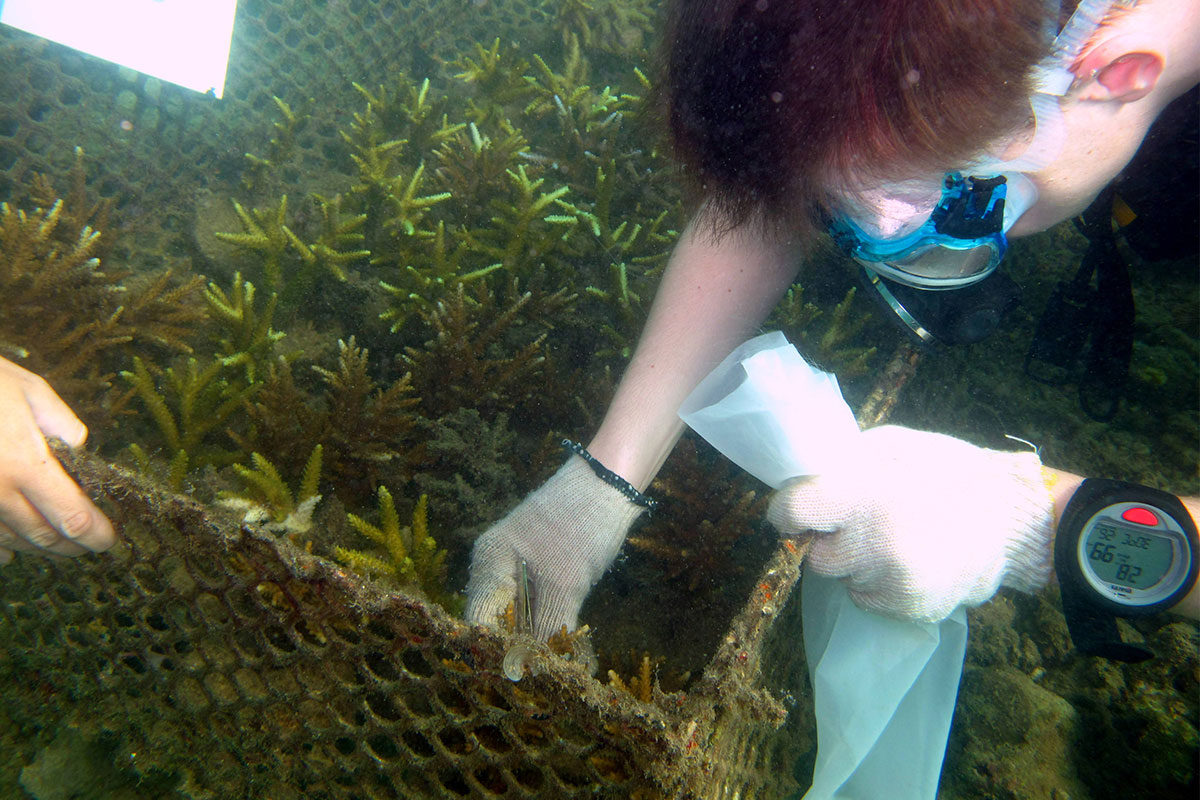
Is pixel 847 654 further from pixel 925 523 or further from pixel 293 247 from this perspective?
pixel 293 247

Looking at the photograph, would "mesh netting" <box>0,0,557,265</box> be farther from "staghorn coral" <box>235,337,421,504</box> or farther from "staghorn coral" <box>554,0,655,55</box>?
"staghorn coral" <box>235,337,421,504</box>

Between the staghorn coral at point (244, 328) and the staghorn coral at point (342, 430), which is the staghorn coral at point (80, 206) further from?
the staghorn coral at point (342, 430)

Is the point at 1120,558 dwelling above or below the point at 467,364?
above

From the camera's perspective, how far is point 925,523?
179cm

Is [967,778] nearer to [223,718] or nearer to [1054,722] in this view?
[1054,722]

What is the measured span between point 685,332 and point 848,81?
1393 millimetres

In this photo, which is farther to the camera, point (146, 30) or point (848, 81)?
point (146, 30)

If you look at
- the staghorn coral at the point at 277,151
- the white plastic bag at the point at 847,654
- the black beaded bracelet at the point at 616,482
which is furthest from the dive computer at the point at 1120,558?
the staghorn coral at the point at 277,151

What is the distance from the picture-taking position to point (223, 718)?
168cm

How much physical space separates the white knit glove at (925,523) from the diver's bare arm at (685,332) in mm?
564

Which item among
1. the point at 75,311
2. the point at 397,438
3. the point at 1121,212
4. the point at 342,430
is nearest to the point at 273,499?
the point at 342,430

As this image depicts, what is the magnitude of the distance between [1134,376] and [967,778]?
6.61ft

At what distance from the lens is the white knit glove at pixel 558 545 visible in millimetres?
2004

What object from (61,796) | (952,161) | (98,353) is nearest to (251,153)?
(98,353)
